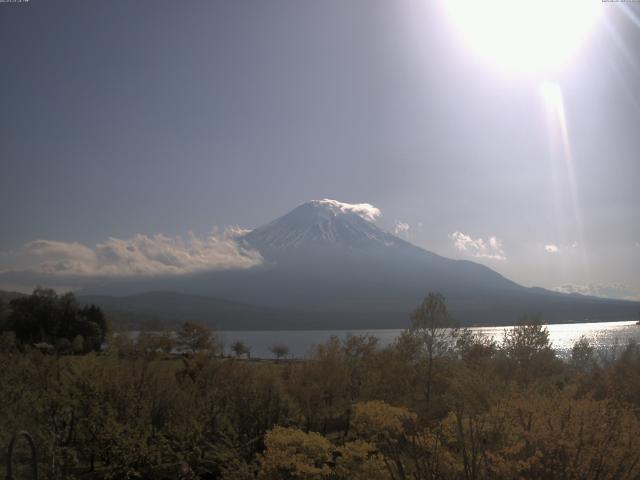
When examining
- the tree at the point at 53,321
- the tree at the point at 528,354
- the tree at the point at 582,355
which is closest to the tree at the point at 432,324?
the tree at the point at 528,354

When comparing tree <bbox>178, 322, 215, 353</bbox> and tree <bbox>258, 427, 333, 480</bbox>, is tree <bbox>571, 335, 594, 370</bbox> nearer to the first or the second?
tree <bbox>178, 322, 215, 353</bbox>

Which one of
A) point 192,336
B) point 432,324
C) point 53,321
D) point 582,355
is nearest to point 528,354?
point 432,324

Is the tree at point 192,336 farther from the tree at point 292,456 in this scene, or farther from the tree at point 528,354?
the tree at point 292,456

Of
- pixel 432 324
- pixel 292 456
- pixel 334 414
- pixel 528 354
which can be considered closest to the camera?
pixel 292 456

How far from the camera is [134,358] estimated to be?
18.8m

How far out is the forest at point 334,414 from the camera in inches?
285

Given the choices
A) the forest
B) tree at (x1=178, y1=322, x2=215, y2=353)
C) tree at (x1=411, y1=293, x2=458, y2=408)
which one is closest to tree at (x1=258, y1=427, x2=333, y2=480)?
the forest

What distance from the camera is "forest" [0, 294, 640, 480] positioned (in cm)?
723

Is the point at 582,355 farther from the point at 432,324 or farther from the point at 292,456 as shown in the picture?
the point at 292,456

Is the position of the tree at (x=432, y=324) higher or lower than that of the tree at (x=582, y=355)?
higher

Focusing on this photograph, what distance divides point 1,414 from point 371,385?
48.2 ft

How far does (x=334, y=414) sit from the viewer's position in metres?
23.0

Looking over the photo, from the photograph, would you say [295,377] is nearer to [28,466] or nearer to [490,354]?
[28,466]

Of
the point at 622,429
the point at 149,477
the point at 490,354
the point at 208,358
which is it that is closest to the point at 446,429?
the point at 622,429
